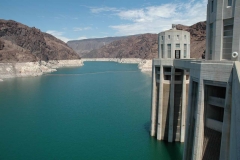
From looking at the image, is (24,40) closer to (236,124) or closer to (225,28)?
(225,28)

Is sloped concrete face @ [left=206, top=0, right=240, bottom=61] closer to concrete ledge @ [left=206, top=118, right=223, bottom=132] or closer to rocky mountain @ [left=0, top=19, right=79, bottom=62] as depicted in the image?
concrete ledge @ [left=206, top=118, right=223, bottom=132]

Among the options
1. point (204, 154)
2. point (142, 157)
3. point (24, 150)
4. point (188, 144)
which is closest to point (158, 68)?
point (142, 157)

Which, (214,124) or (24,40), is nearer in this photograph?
(214,124)

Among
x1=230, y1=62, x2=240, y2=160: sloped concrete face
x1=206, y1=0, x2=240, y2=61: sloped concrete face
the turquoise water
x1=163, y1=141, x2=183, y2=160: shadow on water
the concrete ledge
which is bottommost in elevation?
the turquoise water

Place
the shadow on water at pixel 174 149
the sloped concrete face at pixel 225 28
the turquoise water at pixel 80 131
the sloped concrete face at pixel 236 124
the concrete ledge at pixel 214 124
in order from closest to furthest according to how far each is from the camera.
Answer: the sloped concrete face at pixel 236 124 → the sloped concrete face at pixel 225 28 → the concrete ledge at pixel 214 124 → the shadow on water at pixel 174 149 → the turquoise water at pixel 80 131

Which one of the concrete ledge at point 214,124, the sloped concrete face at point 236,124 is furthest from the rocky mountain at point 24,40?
the sloped concrete face at point 236,124

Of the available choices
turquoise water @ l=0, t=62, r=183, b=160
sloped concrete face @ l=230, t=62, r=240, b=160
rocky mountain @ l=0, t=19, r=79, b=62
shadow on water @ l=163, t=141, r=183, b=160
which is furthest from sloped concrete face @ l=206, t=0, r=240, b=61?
rocky mountain @ l=0, t=19, r=79, b=62

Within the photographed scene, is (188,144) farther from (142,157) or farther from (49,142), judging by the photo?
(49,142)

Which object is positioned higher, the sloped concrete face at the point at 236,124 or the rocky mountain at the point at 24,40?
the rocky mountain at the point at 24,40

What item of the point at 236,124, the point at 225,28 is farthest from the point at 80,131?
the point at 236,124

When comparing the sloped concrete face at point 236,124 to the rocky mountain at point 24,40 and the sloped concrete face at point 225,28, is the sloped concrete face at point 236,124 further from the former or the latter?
the rocky mountain at point 24,40

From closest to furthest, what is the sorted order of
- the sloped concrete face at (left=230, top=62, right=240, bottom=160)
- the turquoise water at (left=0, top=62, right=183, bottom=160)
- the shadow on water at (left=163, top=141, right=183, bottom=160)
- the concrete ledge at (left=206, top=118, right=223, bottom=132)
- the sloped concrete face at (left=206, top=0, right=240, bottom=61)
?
the sloped concrete face at (left=230, top=62, right=240, bottom=160) < the sloped concrete face at (left=206, top=0, right=240, bottom=61) < the concrete ledge at (left=206, top=118, right=223, bottom=132) < the shadow on water at (left=163, top=141, right=183, bottom=160) < the turquoise water at (left=0, top=62, right=183, bottom=160)
